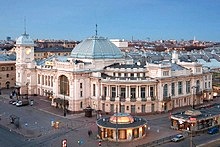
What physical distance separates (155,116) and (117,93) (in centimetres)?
934

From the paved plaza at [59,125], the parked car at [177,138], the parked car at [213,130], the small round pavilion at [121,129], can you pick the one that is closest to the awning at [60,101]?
the paved plaza at [59,125]

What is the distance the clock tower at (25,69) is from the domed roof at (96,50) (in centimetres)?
1900

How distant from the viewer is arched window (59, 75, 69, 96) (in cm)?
8356

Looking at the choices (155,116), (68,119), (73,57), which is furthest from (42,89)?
(155,116)

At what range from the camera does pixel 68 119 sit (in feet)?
242

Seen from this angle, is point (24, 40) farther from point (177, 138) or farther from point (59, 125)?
point (177, 138)

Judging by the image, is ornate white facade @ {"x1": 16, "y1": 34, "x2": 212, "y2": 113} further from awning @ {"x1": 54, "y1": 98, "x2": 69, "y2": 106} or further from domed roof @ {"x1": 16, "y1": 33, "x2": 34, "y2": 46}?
domed roof @ {"x1": 16, "y1": 33, "x2": 34, "y2": 46}

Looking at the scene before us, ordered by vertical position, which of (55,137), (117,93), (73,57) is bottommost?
(55,137)

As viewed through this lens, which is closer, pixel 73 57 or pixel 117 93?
pixel 117 93

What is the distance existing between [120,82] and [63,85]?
1512 centimetres

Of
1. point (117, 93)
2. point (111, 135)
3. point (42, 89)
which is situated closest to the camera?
point (111, 135)

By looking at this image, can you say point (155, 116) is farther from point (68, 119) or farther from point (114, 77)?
point (68, 119)

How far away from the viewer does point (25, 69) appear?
346 ft

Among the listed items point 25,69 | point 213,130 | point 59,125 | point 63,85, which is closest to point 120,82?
point 63,85
